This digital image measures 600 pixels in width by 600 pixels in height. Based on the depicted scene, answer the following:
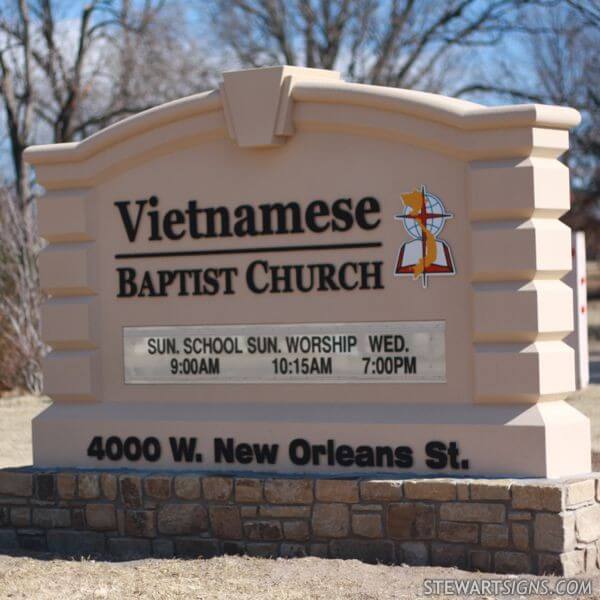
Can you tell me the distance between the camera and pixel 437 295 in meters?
8.23

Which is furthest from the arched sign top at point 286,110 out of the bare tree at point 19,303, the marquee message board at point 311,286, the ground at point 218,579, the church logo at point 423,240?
the bare tree at point 19,303

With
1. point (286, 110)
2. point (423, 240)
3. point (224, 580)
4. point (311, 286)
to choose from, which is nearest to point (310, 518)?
point (224, 580)

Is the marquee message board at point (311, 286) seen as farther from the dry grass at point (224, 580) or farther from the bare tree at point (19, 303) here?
the bare tree at point (19, 303)

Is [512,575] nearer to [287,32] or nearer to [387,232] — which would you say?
[387,232]

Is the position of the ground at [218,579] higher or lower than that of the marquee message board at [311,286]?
lower

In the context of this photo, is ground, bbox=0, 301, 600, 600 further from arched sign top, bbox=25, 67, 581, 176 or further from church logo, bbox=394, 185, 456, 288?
arched sign top, bbox=25, 67, 581, 176

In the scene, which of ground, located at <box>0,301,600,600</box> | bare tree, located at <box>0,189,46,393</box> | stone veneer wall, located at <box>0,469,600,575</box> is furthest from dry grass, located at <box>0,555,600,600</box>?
bare tree, located at <box>0,189,46,393</box>

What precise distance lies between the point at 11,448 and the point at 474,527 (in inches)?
275

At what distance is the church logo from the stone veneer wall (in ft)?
4.44

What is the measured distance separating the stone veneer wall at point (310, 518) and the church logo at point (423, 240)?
1.35 m

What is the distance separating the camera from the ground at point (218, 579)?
7.43m

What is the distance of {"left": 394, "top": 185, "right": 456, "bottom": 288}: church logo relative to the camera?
820 cm

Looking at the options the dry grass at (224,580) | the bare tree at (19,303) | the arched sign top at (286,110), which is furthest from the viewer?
the bare tree at (19,303)

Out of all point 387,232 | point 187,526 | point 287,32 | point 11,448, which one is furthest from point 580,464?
point 287,32
